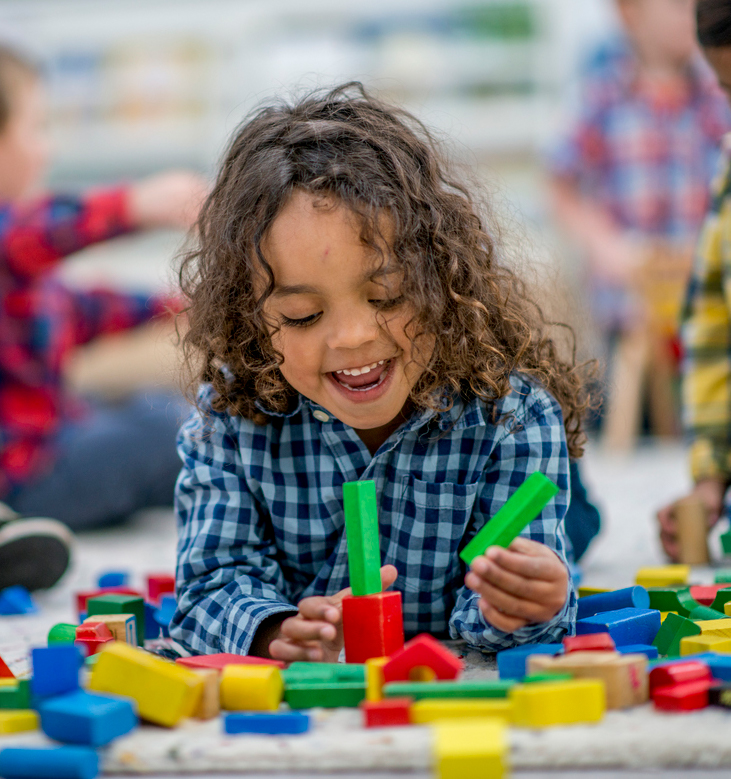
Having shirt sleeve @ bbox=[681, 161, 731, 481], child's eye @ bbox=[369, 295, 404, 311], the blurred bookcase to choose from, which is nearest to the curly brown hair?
child's eye @ bbox=[369, 295, 404, 311]

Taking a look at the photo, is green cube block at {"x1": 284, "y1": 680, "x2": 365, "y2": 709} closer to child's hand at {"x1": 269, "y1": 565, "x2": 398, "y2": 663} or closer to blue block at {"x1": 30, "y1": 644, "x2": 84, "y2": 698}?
child's hand at {"x1": 269, "y1": 565, "x2": 398, "y2": 663}

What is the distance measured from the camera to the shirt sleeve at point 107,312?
5.99ft

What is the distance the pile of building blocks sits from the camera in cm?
55

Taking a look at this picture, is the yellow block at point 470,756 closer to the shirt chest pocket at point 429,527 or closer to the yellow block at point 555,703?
the yellow block at point 555,703

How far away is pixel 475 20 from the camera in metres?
3.15

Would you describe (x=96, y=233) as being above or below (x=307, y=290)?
above

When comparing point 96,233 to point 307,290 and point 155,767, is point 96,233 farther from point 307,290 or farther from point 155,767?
point 155,767

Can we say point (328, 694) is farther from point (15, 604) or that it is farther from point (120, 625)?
point (15, 604)

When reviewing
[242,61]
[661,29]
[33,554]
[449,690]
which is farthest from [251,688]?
[242,61]

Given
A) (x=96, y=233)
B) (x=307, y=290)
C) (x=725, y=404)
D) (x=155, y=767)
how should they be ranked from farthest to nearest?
(x=96, y=233) → (x=725, y=404) → (x=307, y=290) → (x=155, y=767)

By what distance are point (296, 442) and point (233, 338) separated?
104mm

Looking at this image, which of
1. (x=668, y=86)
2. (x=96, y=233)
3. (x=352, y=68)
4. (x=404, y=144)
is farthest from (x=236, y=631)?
(x=352, y=68)

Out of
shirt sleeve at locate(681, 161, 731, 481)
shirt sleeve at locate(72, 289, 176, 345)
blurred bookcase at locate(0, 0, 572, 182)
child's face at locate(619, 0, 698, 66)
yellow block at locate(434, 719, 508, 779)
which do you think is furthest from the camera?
blurred bookcase at locate(0, 0, 572, 182)

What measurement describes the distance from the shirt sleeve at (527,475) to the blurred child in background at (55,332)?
2.58ft
